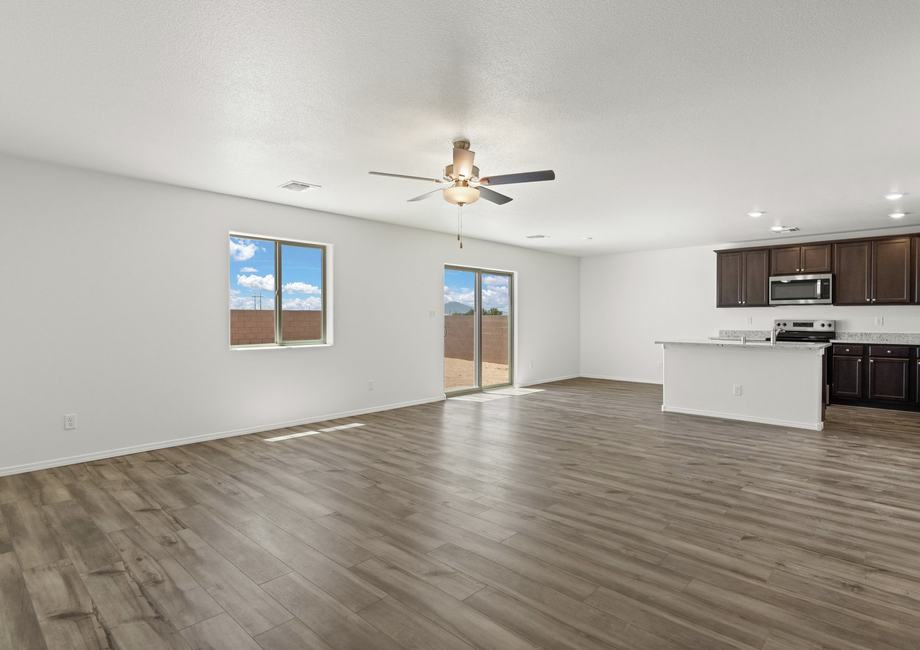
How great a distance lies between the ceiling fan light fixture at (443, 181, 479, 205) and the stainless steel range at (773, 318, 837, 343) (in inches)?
238

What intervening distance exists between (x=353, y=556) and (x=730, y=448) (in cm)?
378

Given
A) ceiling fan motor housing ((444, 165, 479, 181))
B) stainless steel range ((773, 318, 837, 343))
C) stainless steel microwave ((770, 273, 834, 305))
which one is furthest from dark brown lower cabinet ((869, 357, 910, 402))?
Answer: ceiling fan motor housing ((444, 165, 479, 181))

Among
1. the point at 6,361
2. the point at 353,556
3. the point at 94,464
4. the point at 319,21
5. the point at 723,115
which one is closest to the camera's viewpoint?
the point at 319,21

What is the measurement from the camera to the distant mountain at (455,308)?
A: 775 centimetres

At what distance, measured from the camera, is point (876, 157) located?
396 centimetres

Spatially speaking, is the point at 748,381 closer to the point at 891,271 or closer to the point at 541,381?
the point at 891,271

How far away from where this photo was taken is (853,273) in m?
7.19

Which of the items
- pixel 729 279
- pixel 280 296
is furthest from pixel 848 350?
pixel 280 296

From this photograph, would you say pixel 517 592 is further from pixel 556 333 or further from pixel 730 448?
pixel 556 333

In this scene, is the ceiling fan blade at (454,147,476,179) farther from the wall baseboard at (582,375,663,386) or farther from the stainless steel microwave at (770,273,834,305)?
the wall baseboard at (582,375,663,386)

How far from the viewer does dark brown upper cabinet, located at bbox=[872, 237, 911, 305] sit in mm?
6809

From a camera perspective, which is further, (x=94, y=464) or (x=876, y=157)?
(x=94, y=464)

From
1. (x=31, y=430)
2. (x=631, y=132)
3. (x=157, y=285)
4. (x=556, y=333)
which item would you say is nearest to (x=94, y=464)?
(x=31, y=430)

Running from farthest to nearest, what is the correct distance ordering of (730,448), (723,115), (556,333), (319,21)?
(556,333) < (730,448) < (723,115) < (319,21)
